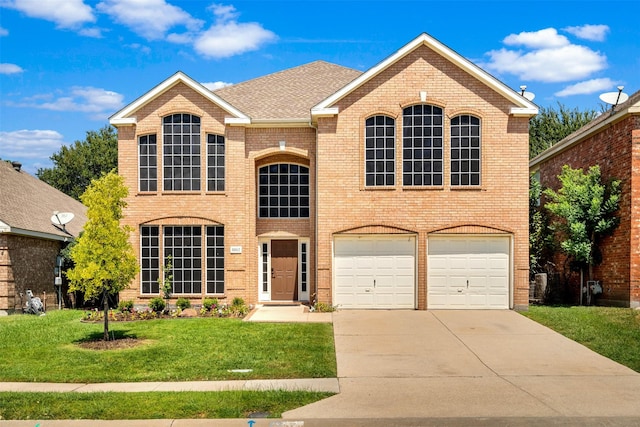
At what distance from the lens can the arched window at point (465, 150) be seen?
19922 mm

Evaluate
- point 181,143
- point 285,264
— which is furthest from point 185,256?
point 181,143

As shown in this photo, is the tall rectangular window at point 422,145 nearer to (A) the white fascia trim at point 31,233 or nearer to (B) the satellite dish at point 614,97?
(B) the satellite dish at point 614,97

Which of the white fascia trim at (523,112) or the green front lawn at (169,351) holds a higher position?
the white fascia trim at (523,112)

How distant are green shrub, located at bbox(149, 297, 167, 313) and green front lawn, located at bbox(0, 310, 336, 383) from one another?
1.38 metres

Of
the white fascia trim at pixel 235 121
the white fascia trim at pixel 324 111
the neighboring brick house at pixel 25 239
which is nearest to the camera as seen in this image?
the white fascia trim at pixel 324 111

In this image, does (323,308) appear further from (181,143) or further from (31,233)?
(31,233)

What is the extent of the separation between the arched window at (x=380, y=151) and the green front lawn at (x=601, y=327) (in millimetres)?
5974

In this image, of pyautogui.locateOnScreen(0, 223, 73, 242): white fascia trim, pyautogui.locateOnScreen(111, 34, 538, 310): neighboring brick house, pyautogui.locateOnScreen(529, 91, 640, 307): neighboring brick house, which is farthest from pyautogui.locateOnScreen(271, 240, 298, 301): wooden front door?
pyautogui.locateOnScreen(529, 91, 640, 307): neighboring brick house

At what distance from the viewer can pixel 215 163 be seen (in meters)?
21.0

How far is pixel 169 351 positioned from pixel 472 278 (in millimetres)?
10158

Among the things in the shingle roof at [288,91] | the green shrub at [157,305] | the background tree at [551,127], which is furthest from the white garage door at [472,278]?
the background tree at [551,127]

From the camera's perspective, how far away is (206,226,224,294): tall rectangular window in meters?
20.9

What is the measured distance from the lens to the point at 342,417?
901cm

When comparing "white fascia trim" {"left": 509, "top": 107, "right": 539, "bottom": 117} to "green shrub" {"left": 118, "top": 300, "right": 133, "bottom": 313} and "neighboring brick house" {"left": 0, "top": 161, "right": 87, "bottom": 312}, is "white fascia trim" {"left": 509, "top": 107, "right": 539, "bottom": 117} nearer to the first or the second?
"green shrub" {"left": 118, "top": 300, "right": 133, "bottom": 313}
